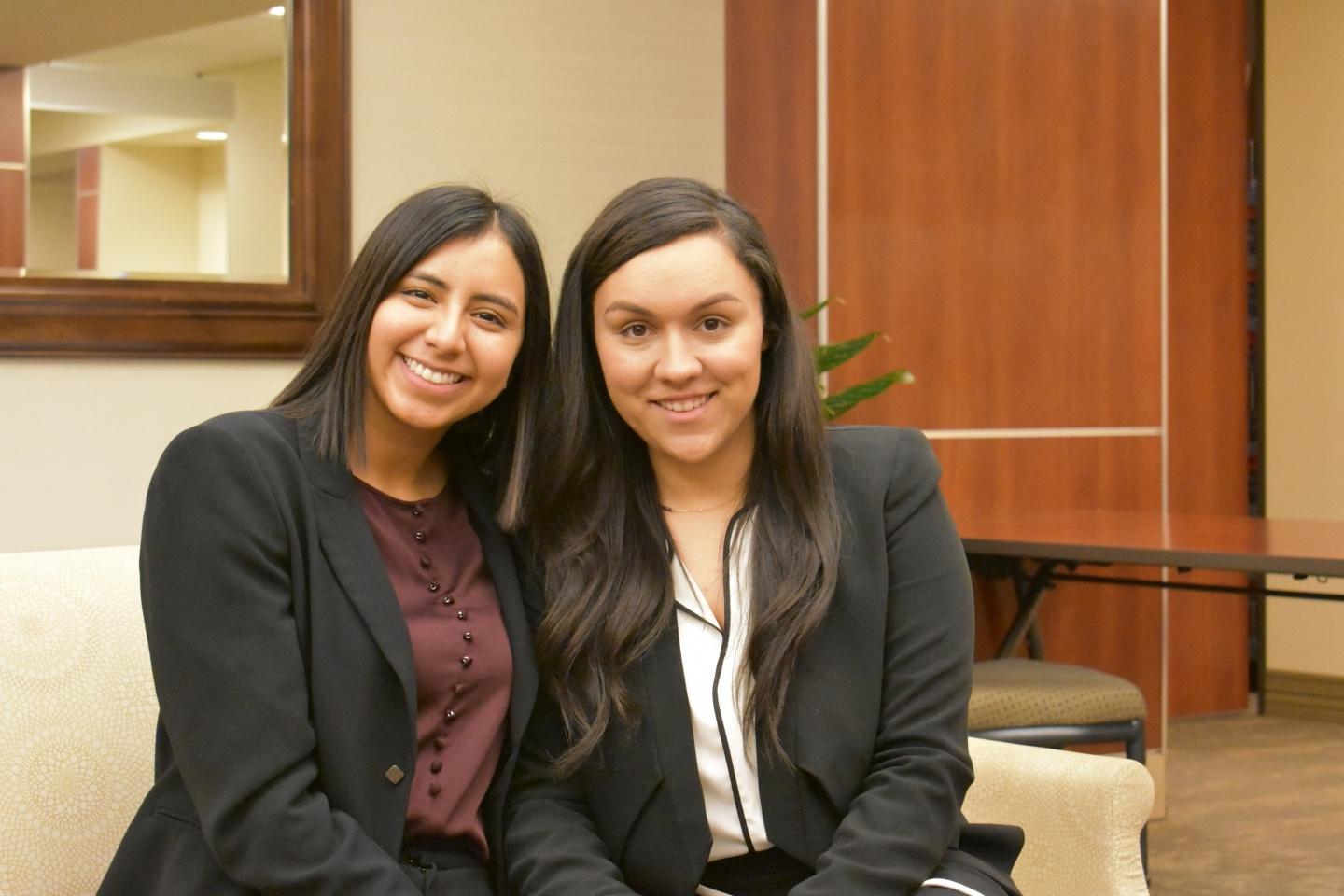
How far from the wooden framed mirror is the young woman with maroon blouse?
4.94 feet

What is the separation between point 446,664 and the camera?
1.67 metres

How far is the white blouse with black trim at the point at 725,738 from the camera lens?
1.68 metres

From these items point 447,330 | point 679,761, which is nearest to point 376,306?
point 447,330

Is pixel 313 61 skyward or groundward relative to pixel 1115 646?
skyward

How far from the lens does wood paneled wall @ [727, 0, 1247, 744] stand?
4.01m

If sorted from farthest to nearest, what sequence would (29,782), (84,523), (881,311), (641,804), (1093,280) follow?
1. (1093,280)
2. (881,311)
3. (84,523)
4. (29,782)
5. (641,804)

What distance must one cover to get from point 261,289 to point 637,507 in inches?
68.4

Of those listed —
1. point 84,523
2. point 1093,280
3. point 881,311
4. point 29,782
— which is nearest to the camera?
point 29,782

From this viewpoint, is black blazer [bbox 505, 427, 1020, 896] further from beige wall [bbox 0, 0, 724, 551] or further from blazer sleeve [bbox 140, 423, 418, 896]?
beige wall [bbox 0, 0, 724, 551]

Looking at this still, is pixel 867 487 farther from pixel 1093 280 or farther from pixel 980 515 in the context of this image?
pixel 1093 280

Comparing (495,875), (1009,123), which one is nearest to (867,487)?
(495,875)

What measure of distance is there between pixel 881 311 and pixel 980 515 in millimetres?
642

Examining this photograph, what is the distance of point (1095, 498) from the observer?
14.6 ft

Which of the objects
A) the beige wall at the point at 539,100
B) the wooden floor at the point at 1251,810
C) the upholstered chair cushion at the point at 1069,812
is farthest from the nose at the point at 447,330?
the wooden floor at the point at 1251,810
